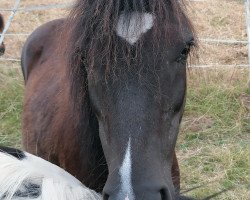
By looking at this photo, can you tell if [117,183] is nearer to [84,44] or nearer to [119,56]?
[119,56]

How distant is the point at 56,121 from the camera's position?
2836 mm

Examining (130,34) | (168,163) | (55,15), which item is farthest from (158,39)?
(55,15)

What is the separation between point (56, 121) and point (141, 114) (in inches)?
43.4

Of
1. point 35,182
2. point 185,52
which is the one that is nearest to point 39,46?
point 185,52

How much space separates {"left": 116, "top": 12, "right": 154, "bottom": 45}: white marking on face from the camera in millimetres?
1920

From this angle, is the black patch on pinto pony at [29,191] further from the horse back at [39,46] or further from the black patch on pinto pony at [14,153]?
the horse back at [39,46]

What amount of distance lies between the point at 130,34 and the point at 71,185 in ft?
2.29

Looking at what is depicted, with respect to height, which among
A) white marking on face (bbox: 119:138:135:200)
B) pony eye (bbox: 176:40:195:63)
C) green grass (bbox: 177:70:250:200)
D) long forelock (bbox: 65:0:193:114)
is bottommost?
green grass (bbox: 177:70:250:200)

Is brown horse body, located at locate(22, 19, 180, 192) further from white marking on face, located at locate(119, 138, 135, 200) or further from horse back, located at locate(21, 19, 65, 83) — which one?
white marking on face, located at locate(119, 138, 135, 200)

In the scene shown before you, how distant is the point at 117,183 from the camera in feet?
5.56

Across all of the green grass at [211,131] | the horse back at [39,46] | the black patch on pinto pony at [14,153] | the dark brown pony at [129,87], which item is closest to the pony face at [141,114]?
the dark brown pony at [129,87]

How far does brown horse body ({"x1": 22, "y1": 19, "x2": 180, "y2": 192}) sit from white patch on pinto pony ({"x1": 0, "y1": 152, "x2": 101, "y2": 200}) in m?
0.79

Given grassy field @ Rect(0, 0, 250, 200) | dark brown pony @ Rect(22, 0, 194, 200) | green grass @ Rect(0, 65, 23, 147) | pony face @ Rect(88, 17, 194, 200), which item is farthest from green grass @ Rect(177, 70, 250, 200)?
pony face @ Rect(88, 17, 194, 200)

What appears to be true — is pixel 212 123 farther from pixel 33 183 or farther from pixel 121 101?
pixel 33 183
